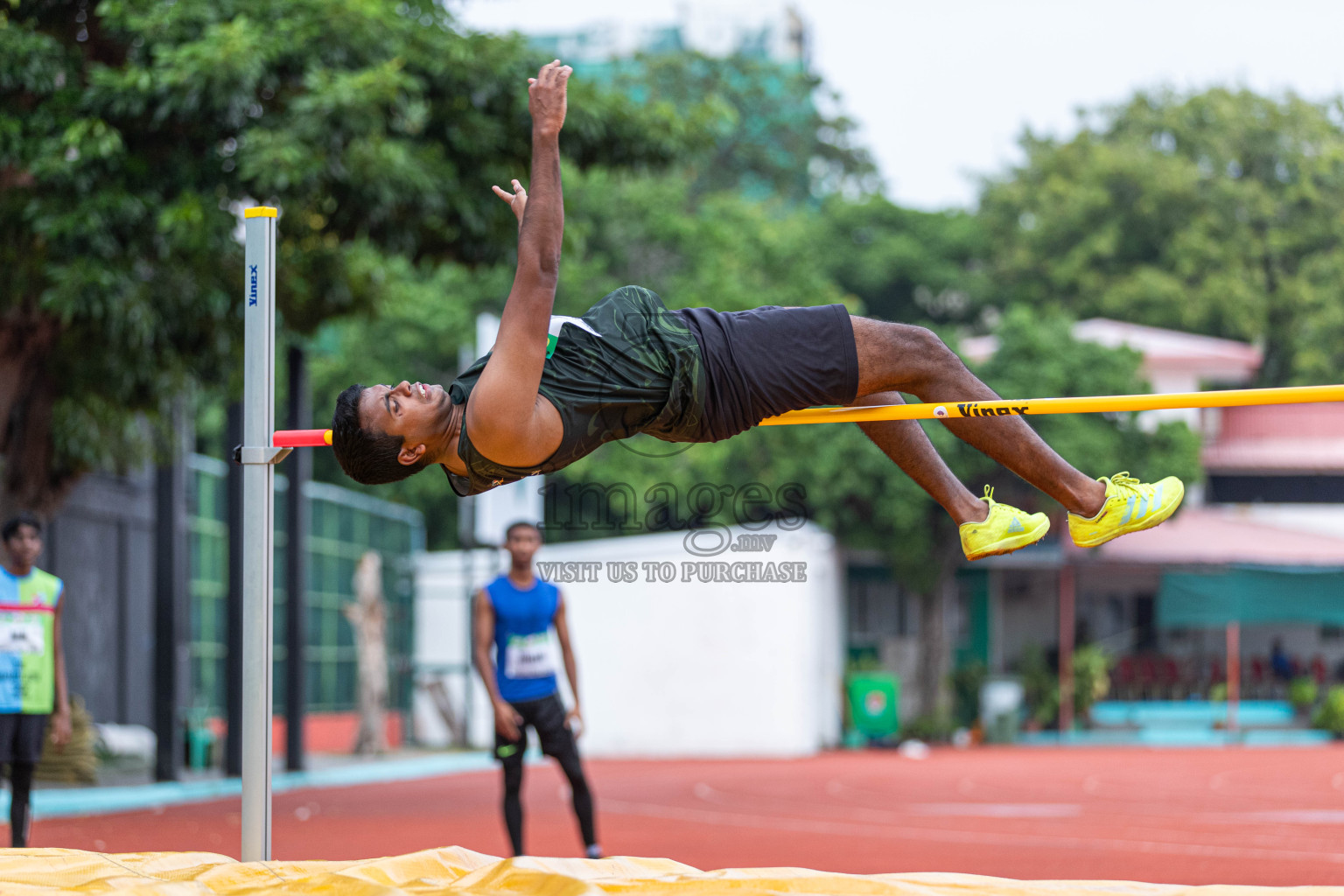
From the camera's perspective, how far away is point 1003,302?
30.5 metres

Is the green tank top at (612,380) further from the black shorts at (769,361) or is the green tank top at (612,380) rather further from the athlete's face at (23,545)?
the athlete's face at (23,545)

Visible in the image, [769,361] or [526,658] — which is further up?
[769,361]

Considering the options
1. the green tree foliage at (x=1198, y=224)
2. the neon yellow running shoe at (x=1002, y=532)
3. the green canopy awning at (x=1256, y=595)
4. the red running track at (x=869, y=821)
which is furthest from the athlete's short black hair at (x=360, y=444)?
the green tree foliage at (x=1198, y=224)

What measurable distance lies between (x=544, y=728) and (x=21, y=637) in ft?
7.75

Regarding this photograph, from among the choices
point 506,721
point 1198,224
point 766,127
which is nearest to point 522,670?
point 506,721

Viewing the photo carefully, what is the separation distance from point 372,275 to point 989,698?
11784mm

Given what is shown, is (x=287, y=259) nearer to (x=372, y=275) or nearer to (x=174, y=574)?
(x=372, y=275)

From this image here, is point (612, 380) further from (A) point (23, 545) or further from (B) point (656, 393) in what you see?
(A) point (23, 545)

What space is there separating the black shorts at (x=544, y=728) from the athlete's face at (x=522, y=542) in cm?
63

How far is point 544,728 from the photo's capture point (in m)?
6.62

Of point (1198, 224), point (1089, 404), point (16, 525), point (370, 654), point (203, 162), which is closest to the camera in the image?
point (1089, 404)

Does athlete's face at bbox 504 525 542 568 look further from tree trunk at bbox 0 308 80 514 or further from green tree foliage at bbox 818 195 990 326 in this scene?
green tree foliage at bbox 818 195 990 326

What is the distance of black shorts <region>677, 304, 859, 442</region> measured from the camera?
3764mm

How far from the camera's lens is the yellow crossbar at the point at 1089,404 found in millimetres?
3764
